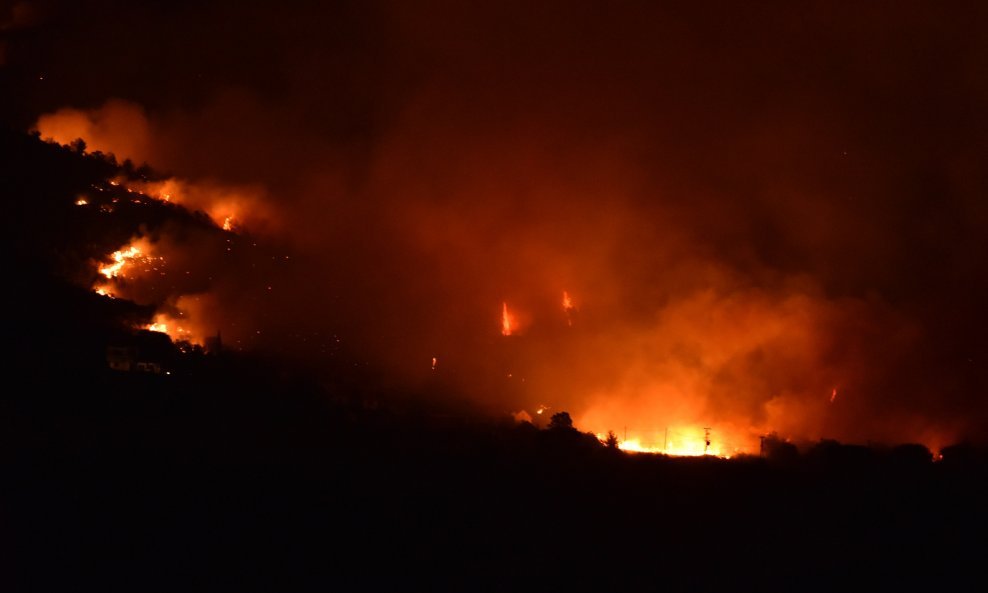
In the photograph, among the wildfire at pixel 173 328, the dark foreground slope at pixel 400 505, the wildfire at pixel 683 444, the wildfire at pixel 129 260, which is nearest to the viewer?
the dark foreground slope at pixel 400 505

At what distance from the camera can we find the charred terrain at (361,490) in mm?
20359

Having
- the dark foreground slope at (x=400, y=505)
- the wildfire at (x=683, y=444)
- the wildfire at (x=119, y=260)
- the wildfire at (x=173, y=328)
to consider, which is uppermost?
the wildfire at (x=119, y=260)

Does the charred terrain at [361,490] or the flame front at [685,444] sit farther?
the flame front at [685,444]

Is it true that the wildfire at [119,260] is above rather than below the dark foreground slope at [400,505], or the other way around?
above

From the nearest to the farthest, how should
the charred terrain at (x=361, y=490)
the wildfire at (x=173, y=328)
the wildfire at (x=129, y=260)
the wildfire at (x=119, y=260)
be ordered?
the charred terrain at (x=361, y=490), the wildfire at (x=173, y=328), the wildfire at (x=119, y=260), the wildfire at (x=129, y=260)

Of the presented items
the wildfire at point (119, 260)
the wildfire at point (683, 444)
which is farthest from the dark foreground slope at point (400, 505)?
the wildfire at point (119, 260)

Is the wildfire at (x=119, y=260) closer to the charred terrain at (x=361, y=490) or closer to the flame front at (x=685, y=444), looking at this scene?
the charred terrain at (x=361, y=490)

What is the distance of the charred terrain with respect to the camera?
20359 mm

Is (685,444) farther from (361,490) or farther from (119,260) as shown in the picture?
(119,260)

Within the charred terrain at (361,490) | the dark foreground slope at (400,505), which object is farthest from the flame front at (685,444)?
the dark foreground slope at (400,505)

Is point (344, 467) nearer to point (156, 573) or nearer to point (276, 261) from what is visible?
point (156, 573)

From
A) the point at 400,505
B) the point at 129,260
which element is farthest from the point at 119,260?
the point at 400,505

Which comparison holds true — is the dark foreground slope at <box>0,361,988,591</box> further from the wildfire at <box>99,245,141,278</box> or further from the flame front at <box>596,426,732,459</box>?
the wildfire at <box>99,245,141,278</box>

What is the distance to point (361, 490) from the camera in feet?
80.4
